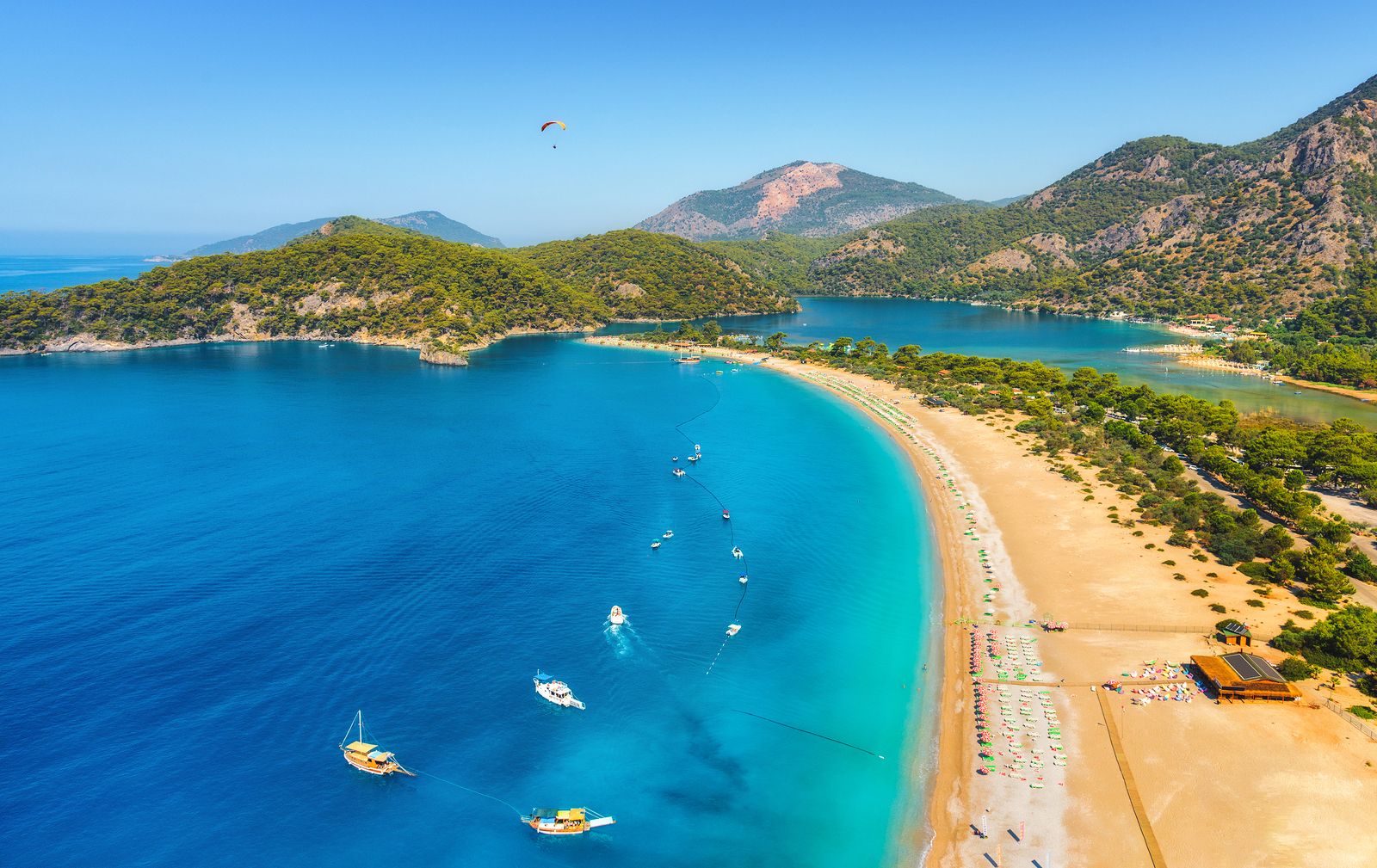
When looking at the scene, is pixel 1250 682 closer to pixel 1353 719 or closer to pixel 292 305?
pixel 1353 719

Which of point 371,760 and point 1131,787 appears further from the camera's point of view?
point 371,760

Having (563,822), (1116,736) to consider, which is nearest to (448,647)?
(563,822)

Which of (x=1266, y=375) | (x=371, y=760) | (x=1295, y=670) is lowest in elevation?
(x=371, y=760)

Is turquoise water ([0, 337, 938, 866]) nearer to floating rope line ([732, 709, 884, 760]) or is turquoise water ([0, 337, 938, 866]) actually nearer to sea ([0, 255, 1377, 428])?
floating rope line ([732, 709, 884, 760])

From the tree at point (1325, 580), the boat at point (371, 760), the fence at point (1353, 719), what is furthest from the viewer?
the tree at point (1325, 580)

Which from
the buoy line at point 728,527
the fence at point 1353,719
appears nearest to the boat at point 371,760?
the buoy line at point 728,527

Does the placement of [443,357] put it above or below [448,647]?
above

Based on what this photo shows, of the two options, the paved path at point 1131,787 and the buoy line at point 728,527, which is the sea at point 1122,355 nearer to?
the buoy line at point 728,527
